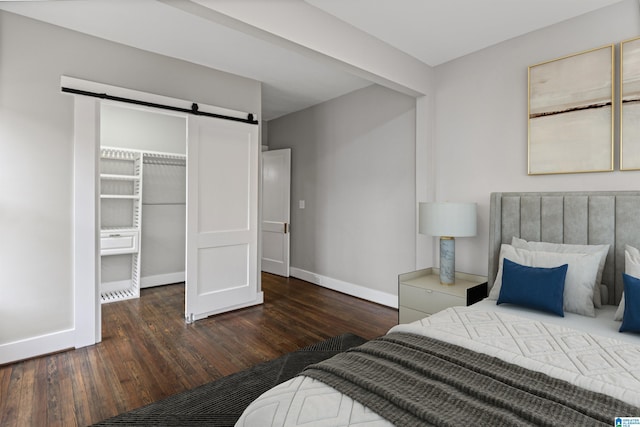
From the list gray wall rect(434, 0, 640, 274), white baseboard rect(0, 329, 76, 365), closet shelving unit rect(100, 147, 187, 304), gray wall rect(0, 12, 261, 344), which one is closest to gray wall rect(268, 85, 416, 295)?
gray wall rect(434, 0, 640, 274)

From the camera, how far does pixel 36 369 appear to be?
2533 millimetres

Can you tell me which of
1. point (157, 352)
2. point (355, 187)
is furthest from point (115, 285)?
point (355, 187)

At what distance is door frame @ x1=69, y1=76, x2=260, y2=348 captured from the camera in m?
2.87

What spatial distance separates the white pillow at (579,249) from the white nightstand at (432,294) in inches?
20.2

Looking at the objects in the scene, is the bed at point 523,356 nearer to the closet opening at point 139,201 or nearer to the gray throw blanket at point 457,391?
the gray throw blanket at point 457,391

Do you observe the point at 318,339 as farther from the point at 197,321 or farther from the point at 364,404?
the point at 364,404

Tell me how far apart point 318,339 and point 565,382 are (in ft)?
7.07

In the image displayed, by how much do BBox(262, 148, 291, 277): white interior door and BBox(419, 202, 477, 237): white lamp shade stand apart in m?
2.93

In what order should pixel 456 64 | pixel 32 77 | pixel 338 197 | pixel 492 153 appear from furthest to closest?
pixel 338 197 → pixel 456 64 → pixel 492 153 → pixel 32 77

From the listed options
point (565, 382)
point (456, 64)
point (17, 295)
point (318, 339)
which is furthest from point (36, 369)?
point (456, 64)

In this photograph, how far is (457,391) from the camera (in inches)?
46.9

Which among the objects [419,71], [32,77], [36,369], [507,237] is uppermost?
[419,71]

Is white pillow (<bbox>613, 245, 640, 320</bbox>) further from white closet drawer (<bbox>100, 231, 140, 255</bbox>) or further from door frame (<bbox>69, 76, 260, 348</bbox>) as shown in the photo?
white closet drawer (<bbox>100, 231, 140, 255</bbox>)

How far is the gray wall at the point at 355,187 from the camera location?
3.89 meters
